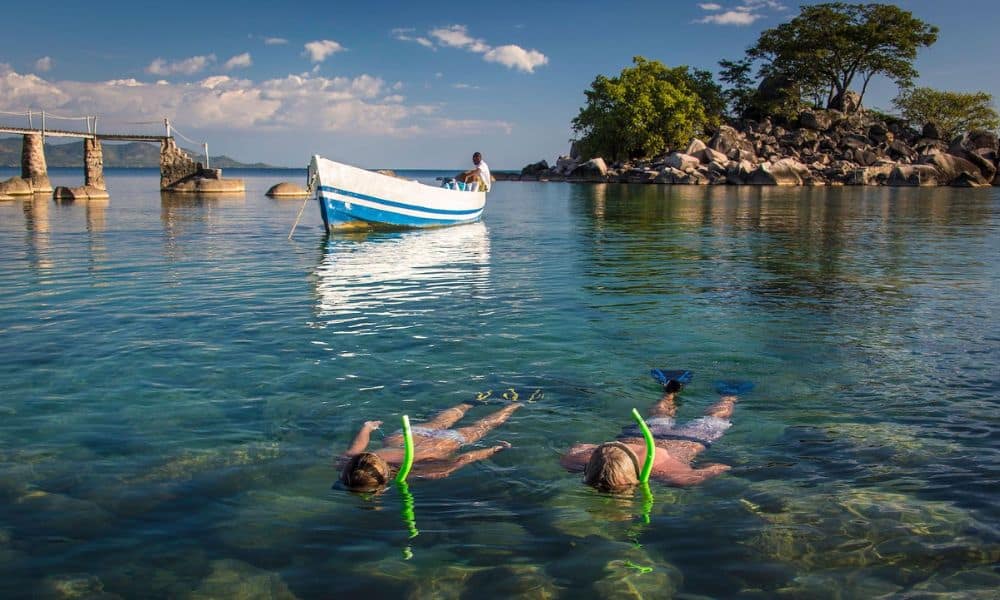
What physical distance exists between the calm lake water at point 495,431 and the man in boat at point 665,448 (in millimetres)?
160

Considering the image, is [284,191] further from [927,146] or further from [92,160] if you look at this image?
[927,146]

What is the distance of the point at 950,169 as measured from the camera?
67.8 metres

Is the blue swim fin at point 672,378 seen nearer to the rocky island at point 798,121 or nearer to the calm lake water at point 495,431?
the calm lake water at point 495,431

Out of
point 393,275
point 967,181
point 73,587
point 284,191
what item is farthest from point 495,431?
point 967,181

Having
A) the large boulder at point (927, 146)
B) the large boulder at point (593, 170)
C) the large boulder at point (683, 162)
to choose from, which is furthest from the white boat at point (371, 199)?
the large boulder at point (927, 146)

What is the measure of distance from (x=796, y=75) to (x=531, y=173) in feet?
118

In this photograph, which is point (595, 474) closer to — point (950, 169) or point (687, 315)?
point (687, 315)

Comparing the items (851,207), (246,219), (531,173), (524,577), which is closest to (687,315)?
(524,577)

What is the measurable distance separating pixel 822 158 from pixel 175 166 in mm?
65370

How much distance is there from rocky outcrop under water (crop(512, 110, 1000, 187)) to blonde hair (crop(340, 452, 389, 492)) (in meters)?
70.0

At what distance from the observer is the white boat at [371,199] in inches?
910

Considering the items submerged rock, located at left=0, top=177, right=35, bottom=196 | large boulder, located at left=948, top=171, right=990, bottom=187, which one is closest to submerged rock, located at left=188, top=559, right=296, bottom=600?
submerged rock, located at left=0, top=177, right=35, bottom=196

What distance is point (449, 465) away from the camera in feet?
19.6

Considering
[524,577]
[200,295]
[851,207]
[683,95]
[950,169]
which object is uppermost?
[683,95]
